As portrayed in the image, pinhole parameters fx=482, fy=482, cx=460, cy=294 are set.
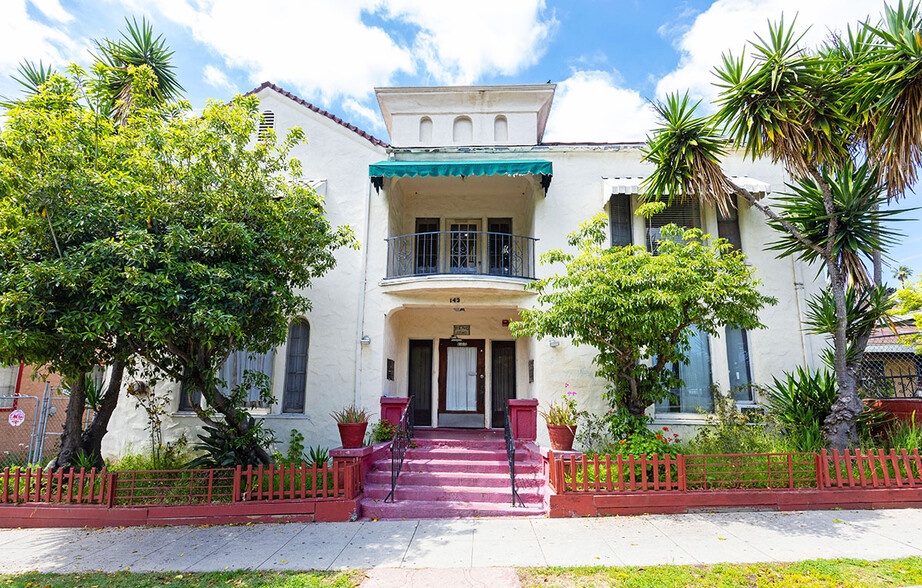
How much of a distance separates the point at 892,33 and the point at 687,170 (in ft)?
11.9

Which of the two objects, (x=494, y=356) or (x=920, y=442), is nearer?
(x=920, y=442)

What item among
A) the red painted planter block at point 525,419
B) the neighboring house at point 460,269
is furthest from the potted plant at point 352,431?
the red painted planter block at point 525,419

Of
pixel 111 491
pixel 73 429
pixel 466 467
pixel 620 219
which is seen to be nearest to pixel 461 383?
pixel 466 467

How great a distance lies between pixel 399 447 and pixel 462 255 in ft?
19.8

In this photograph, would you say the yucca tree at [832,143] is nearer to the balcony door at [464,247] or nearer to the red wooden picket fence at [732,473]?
the red wooden picket fence at [732,473]

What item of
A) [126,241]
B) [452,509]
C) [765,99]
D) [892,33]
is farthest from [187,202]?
[892,33]

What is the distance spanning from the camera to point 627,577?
16.9 ft

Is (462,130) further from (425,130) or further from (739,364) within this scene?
(739,364)

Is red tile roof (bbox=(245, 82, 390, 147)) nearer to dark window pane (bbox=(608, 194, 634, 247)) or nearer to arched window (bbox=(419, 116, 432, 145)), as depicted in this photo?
arched window (bbox=(419, 116, 432, 145))

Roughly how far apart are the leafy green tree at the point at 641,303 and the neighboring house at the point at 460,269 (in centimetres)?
198

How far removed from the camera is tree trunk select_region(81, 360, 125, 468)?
9258 millimetres

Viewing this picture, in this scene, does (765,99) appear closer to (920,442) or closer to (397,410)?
(920,442)

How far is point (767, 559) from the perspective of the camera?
5.60 m

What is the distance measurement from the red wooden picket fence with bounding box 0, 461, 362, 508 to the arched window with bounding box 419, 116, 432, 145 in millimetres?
8989
